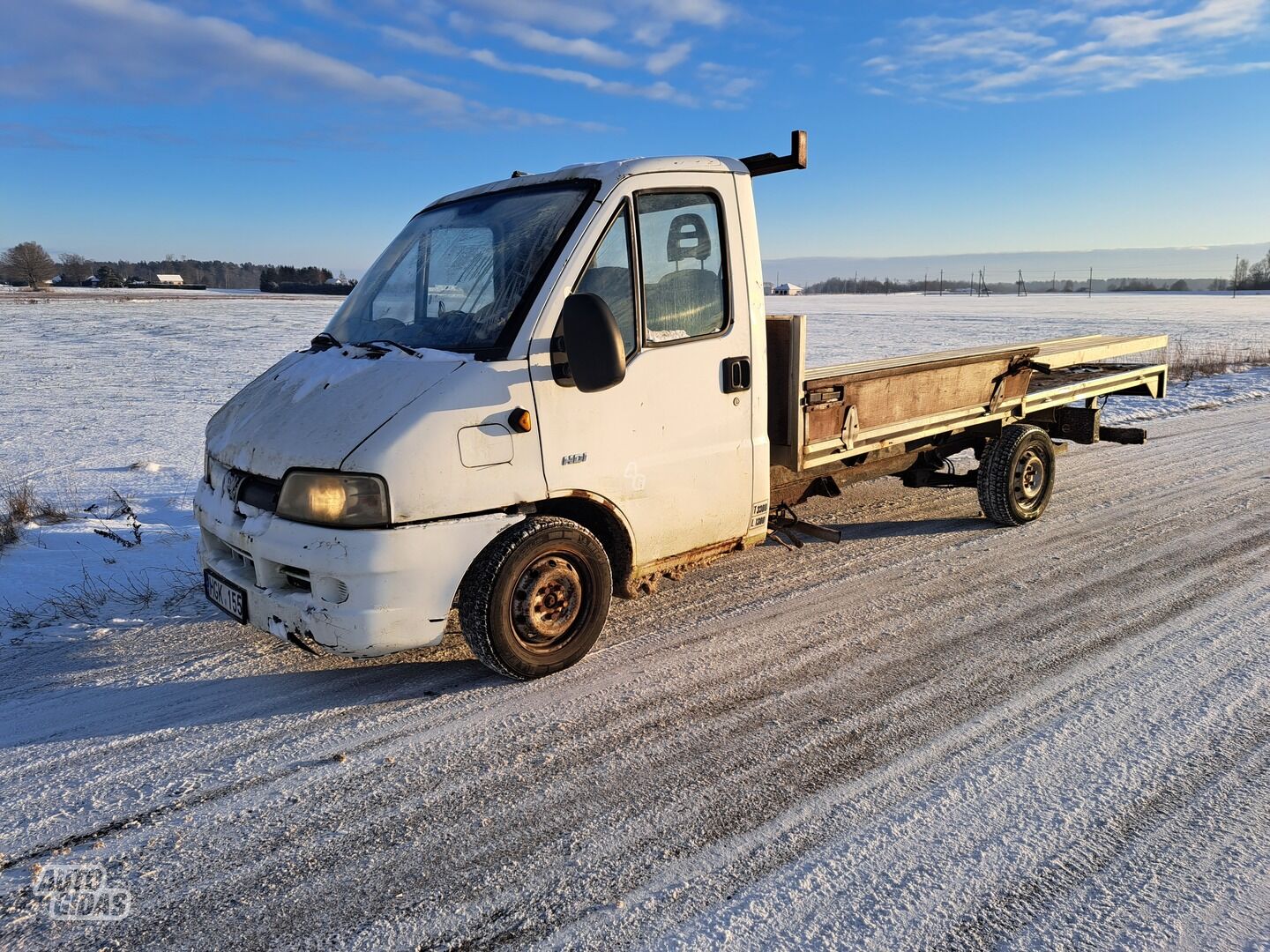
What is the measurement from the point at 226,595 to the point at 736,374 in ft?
9.17

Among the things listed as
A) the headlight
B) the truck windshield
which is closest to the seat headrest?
the truck windshield

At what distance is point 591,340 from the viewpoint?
381 centimetres

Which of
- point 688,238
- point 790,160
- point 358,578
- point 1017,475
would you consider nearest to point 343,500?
point 358,578

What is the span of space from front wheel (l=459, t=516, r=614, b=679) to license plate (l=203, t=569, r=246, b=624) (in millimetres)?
997

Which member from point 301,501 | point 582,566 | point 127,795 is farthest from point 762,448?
point 127,795

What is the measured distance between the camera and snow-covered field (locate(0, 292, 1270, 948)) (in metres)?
2.61

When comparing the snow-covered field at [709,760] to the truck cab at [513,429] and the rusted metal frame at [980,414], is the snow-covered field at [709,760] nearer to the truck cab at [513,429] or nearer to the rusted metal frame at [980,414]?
the truck cab at [513,429]

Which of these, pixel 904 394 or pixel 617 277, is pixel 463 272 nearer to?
pixel 617 277

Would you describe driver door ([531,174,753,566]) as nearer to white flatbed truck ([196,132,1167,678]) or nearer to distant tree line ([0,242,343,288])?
white flatbed truck ([196,132,1167,678])

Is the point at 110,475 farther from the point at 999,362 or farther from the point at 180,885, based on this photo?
the point at 999,362

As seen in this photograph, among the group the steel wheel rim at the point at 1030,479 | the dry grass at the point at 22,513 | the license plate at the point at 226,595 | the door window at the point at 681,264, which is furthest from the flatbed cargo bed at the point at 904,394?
the dry grass at the point at 22,513

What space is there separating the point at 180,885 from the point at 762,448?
3428 millimetres

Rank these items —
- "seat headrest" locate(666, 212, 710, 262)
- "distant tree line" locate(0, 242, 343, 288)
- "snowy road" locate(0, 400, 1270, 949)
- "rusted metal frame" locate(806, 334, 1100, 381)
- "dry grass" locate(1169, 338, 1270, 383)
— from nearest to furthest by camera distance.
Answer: "snowy road" locate(0, 400, 1270, 949), "seat headrest" locate(666, 212, 710, 262), "rusted metal frame" locate(806, 334, 1100, 381), "dry grass" locate(1169, 338, 1270, 383), "distant tree line" locate(0, 242, 343, 288)

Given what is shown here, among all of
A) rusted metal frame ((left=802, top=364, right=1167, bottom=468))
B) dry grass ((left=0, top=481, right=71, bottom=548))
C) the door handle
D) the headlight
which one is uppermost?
the door handle
